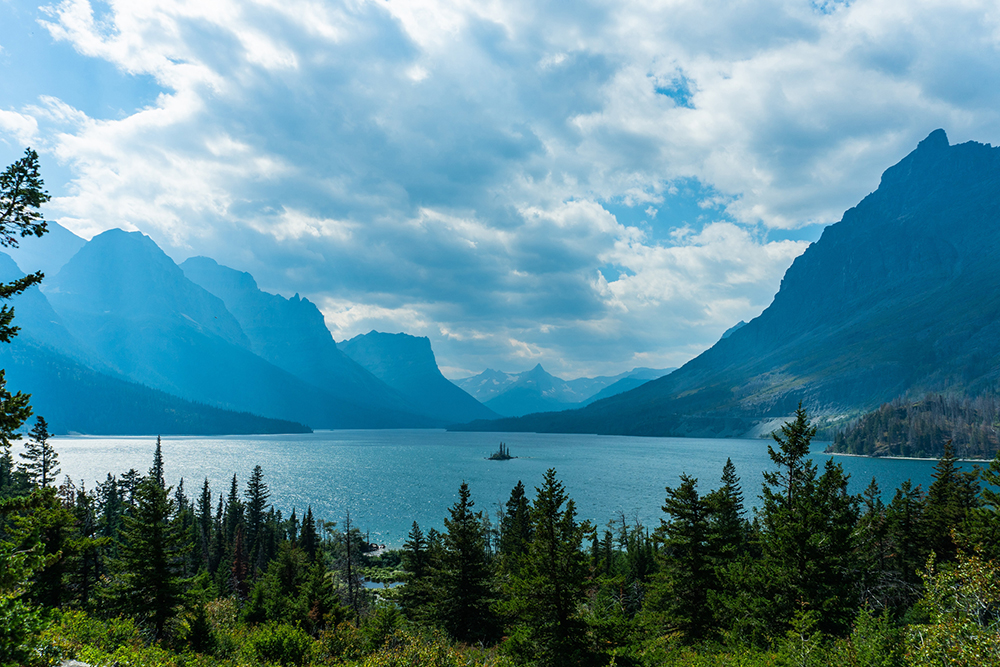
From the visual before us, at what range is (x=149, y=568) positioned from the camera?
2970 cm

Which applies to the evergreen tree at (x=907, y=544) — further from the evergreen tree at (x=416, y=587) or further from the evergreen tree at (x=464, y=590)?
the evergreen tree at (x=416, y=587)

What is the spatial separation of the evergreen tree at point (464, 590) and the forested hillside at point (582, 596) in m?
0.10

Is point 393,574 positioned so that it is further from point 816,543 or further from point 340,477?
point 340,477

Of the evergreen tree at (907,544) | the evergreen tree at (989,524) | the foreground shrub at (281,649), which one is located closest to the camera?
the foreground shrub at (281,649)

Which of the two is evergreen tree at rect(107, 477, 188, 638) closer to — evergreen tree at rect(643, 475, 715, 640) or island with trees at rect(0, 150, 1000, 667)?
island with trees at rect(0, 150, 1000, 667)

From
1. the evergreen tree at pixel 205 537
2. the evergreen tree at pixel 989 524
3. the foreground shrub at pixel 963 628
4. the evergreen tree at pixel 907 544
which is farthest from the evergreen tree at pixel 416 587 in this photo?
the evergreen tree at pixel 205 537

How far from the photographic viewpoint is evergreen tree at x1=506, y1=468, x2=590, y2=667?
68.6 feet

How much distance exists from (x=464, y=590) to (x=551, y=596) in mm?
14812

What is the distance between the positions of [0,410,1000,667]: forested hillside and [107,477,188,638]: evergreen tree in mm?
102

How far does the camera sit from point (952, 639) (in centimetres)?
1402

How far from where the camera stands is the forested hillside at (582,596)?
15.3 metres

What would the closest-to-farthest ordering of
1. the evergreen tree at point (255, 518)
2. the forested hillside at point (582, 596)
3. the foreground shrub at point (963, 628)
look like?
1. the foreground shrub at point (963, 628)
2. the forested hillside at point (582, 596)
3. the evergreen tree at point (255, 518)

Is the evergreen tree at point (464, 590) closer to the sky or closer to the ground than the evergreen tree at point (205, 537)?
closer to the sky

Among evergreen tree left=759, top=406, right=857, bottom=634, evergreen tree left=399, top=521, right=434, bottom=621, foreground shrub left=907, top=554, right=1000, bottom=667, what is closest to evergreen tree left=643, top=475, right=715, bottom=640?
evergreen tree left=759, top=406, right=857, bottom=634
